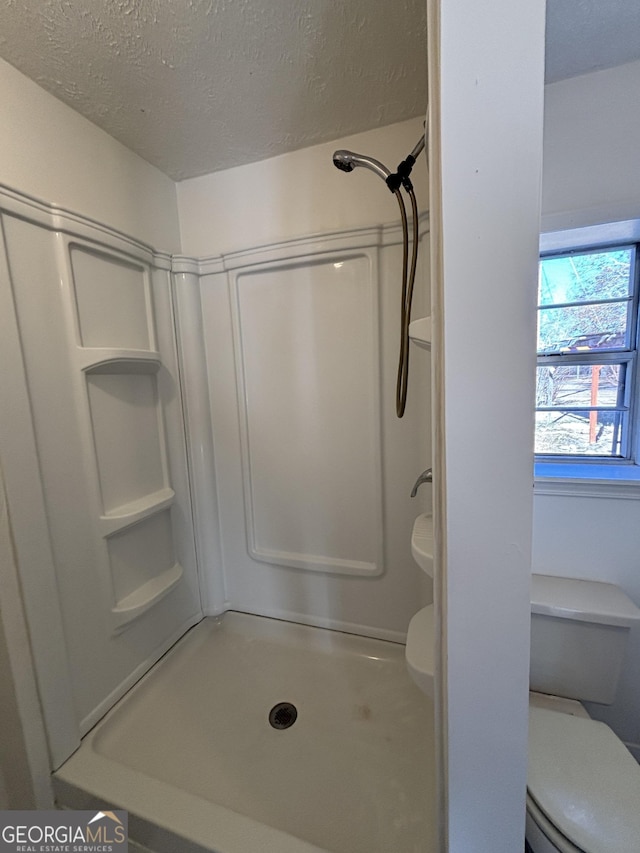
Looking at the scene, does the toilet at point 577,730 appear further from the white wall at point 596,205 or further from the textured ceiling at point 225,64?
the textured ceiling at point 225,64

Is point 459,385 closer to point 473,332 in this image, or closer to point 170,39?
point 473,332

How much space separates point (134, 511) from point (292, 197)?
4.49ft

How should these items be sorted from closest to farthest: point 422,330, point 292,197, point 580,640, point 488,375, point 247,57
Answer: point 488,375
point 422,330
point 247,57
point 580,640
point 292,197

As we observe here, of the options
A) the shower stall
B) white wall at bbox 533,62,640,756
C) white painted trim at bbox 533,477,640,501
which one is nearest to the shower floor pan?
the shower stall

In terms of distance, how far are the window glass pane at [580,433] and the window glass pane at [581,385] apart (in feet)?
0.14

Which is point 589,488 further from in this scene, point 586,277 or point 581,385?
point 586,277

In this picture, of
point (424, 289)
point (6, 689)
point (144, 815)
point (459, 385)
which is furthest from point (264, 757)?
point (424, 289)

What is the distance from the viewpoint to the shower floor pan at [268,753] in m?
0.89

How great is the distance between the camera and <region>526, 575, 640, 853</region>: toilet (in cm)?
77

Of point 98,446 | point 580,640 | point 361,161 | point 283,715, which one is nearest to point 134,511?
point 98,446

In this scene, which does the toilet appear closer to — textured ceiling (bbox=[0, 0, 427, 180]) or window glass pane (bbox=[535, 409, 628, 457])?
window glass pane (bbox=[535, 409, 628, 457])

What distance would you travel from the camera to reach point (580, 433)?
1.30 m

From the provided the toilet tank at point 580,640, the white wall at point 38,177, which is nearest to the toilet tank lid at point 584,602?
the toilet tank at point 580,640

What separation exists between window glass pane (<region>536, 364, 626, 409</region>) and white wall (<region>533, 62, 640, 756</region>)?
0.37 metres
